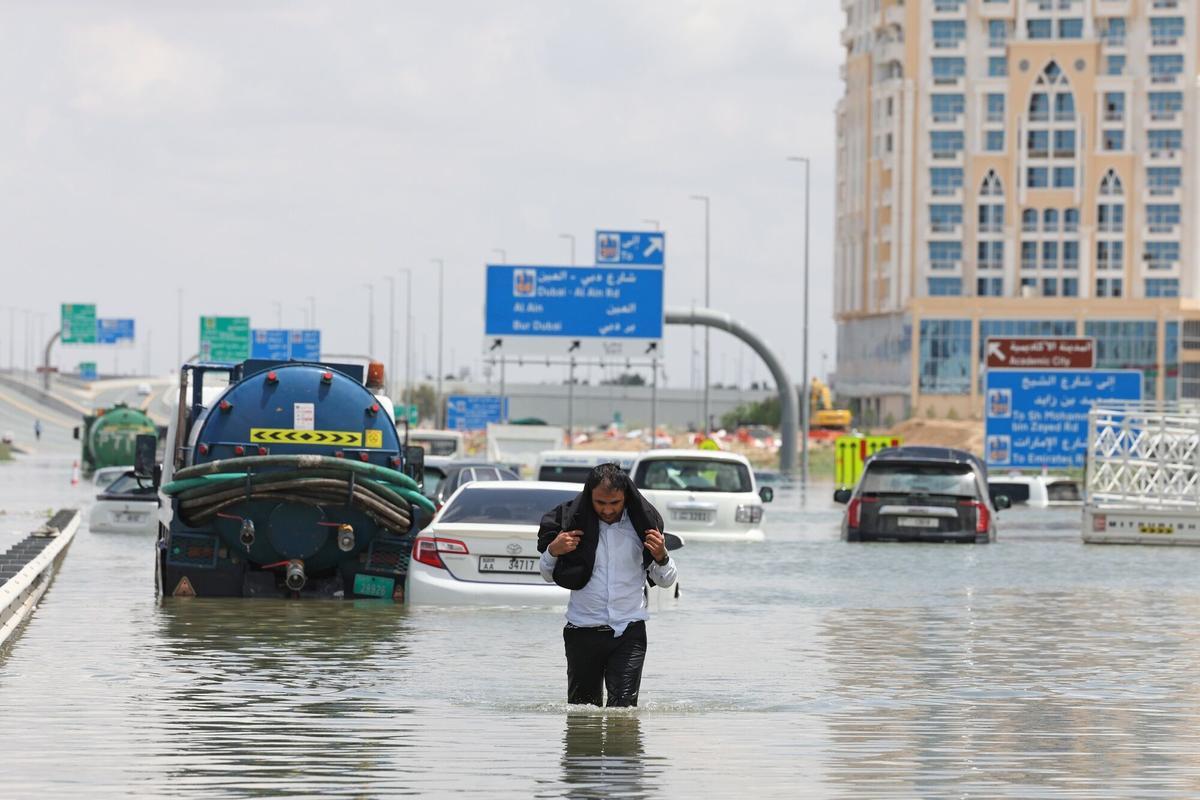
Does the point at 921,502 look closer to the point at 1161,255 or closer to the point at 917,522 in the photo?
the point at 917,522

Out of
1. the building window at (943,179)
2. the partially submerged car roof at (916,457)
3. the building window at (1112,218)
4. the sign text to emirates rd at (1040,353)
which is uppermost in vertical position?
the building window at (943,179)

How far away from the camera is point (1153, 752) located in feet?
39.5

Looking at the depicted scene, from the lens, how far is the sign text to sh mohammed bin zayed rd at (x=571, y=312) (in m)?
66.7

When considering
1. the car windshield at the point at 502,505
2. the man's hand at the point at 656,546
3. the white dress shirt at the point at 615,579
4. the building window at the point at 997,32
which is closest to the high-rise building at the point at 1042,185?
the building window at the point at 997,32

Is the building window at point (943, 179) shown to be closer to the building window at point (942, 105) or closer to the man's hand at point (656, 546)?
the building window at point (942, 105)

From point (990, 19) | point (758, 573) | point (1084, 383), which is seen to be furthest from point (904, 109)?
point (758, 573)

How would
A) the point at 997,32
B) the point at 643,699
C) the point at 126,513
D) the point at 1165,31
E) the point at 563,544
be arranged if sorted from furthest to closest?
the point at 997,32
the point at 1165,31
the point at 126,513
the point at 643,699
the point at 563,544

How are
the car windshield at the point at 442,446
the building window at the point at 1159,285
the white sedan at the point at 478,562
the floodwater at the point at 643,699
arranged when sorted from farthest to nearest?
the building window at the point at 1159,285, the car windshield at the point at 442,446, the white sedan at the point at 478,562, the floodwater at the point at 643,699

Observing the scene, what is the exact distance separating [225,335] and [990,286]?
56451 millimetres

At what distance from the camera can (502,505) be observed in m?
20.6

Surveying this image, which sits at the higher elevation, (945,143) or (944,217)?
(945,143)

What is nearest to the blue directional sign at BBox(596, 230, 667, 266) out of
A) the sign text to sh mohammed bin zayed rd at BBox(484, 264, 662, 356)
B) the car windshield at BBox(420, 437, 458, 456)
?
the sign text to sh mohammed bin zayed rd at BBox(484, 264, 662, 356)

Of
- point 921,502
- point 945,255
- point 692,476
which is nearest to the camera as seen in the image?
point 692,476

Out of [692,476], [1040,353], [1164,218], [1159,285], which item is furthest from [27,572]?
[1159,285]
